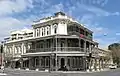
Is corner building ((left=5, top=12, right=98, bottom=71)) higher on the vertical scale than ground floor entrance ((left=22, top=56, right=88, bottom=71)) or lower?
higher

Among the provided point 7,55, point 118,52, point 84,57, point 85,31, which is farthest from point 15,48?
point 118,52

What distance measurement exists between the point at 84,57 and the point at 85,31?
1402 cm

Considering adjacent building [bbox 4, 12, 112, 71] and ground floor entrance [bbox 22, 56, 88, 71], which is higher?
adjacent building [bbox 4, 12, 112, 71]

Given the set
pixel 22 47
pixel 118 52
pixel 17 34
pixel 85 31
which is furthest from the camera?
pixel 118 52

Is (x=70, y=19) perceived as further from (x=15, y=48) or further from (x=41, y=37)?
(x=15, y=48)

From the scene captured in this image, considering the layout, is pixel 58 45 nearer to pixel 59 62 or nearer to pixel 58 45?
pixel 58 45

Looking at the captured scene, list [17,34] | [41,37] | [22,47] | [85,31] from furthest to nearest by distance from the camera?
[17,34] < [22,47] < [85,31] < [41,37]

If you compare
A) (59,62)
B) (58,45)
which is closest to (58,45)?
(58,45)

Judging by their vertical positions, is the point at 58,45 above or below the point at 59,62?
above

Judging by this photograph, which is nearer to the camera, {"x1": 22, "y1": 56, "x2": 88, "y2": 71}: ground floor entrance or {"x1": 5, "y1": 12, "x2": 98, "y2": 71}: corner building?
{"x1": 5, "y1": 12, "x2": 98, "y2": 71}: corner building

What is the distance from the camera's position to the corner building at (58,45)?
60906mm

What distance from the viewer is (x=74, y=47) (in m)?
62.5

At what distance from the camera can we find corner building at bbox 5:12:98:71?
60906 mm

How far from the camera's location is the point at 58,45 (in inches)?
2437
